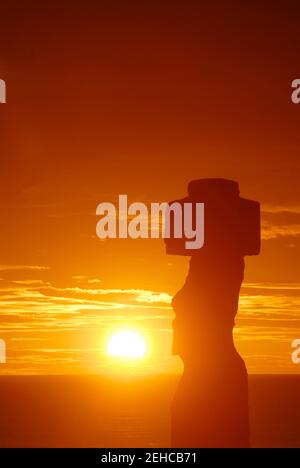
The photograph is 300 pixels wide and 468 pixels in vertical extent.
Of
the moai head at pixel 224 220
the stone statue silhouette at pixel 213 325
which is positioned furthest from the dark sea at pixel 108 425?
the moai head at pixel 224 220

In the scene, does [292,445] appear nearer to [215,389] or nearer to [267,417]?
[267,417]

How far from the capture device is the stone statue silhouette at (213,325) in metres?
29.1

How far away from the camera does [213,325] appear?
29.5m

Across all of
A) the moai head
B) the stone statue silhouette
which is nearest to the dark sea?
the stone statue silhouette

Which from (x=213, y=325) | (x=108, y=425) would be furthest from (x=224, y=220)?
(x=108, y=425)

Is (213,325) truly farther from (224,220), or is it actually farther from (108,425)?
(108,425)

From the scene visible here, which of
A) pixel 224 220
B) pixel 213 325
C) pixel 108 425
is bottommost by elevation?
pixel 213 325

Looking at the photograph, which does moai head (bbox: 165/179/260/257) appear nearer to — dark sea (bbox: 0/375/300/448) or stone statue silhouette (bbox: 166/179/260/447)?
stone statue silhouette (bbox: 166/179/260/447)

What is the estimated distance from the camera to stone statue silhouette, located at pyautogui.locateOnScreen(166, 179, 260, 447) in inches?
1147

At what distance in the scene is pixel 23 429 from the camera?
129000mm

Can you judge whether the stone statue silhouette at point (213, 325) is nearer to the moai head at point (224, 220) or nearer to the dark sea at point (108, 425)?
the moai head at point (224, 220)

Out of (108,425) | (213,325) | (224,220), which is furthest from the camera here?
(108,425)

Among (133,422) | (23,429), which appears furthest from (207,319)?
(133,422)

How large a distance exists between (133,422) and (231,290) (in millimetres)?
117768
